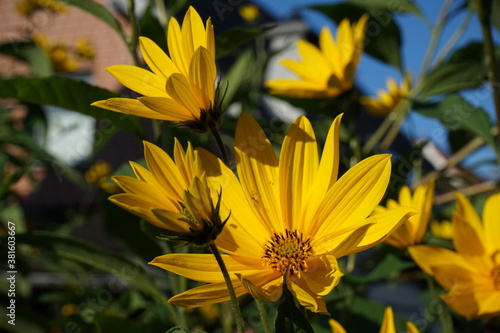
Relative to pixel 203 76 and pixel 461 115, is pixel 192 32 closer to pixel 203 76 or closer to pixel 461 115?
pixel 203 76

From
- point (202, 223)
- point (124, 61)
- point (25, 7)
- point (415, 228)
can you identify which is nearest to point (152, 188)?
point (202, 223)

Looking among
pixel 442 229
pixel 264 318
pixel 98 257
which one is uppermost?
pixel 264 318

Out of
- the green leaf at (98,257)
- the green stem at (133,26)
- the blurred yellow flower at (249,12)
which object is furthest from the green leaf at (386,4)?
the blurred yellow flower at (249,12)

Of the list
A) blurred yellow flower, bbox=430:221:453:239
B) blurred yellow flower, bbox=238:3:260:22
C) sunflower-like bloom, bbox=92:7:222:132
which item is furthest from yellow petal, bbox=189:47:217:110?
blurred yellow flower, bbox=238:3:260:22

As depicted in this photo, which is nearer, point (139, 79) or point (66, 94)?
point (139, 79)

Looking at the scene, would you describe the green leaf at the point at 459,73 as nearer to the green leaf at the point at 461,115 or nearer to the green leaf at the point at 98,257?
the green leaf at the point at 461,115

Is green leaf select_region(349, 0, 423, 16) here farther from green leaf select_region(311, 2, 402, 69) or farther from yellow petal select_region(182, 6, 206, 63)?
yellow petal select_region(182, 6, 206, 63)

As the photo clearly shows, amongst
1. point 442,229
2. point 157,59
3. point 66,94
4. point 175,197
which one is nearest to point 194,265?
point 175,197
